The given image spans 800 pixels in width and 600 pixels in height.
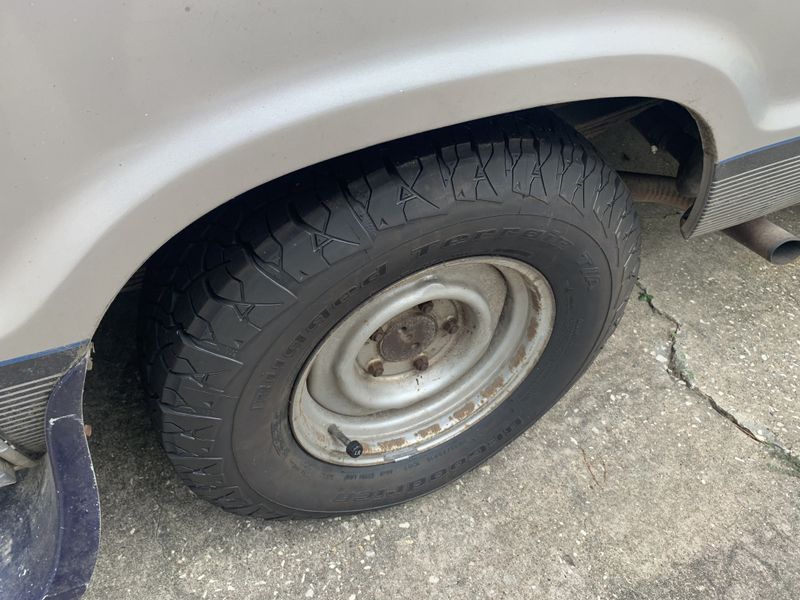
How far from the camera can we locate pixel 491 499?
188cm

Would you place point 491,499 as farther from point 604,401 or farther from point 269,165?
point 269,165

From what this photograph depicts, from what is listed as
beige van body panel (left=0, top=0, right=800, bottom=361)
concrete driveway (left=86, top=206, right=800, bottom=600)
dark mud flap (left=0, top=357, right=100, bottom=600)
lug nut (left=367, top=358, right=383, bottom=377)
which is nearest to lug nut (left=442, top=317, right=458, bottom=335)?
lug nut (left=367, top=358, right=383, bottom=377)

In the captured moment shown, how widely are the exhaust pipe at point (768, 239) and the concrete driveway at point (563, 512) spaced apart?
0.46m

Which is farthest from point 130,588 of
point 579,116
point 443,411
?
point 579,116

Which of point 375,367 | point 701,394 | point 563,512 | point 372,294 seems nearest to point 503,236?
point 372,294

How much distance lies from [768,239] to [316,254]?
141cm

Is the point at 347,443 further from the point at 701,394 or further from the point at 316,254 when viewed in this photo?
the point at 701,394

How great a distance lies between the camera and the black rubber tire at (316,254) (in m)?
1.16

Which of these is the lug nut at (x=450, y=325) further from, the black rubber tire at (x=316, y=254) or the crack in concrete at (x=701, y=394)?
the crack in concrete at (x=701, y=394)

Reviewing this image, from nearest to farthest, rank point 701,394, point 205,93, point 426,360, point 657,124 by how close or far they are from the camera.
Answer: point 205,93
point 426,360
point 657,124
point 701,394

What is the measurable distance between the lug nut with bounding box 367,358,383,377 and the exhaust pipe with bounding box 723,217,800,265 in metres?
1.10

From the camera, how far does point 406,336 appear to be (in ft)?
5.23

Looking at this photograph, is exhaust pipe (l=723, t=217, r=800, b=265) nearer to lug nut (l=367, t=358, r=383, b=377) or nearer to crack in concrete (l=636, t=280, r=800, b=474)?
crack in concrete (l=636, t=280, r=800, b=474)

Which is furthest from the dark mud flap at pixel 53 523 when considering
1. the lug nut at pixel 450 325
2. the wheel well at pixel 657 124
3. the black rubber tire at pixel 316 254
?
the lug nut at pixel 450 325
